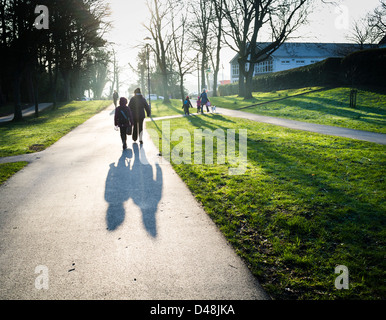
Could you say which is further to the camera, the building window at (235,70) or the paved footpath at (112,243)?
the building window at (235,70)

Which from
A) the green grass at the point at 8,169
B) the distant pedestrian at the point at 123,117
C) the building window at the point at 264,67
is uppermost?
the building window at the point at 264,67

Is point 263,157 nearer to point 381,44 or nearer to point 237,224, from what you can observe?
point 237,224

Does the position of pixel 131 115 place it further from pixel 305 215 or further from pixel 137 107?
pixel 305 215

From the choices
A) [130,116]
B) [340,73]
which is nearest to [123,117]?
[130,116]

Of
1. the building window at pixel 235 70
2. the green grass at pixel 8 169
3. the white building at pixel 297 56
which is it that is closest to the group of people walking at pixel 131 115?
the green grass at pixel 8 169

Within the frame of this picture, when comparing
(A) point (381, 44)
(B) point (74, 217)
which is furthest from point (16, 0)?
(A) point (381, 44)

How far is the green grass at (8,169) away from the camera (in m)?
6.28

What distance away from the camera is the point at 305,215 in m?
3.91

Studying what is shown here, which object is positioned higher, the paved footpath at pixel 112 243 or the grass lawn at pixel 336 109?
the grass lawn at pixel 336 109

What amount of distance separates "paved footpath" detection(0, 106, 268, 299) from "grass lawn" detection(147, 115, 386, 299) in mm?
325

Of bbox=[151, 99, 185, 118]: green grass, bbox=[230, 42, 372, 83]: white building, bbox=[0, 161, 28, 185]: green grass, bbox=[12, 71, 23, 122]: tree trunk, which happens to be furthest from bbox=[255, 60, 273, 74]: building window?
bbox=[0, 161, 28, 185]: green grass

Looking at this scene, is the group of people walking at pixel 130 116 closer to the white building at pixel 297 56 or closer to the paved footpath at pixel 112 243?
the paved footpath at pixel 112 243

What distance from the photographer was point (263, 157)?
7.29 meters

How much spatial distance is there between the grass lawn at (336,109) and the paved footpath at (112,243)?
10.5 metres
